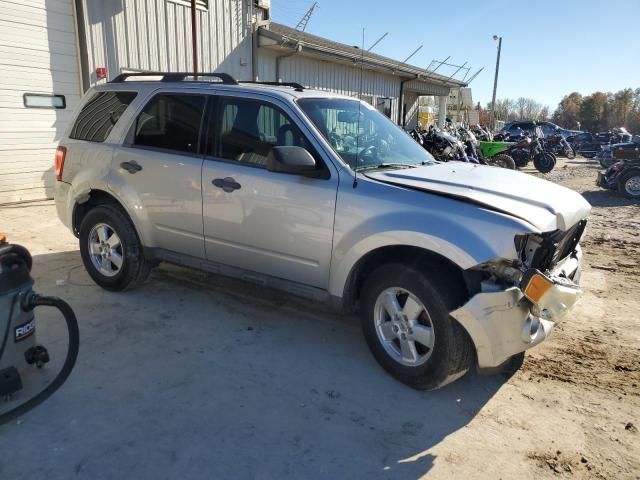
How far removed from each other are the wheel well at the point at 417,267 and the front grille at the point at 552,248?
1.55ft

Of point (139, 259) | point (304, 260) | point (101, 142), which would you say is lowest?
point (139, 259)

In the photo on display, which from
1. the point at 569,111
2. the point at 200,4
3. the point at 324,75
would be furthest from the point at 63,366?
the point at 569,111

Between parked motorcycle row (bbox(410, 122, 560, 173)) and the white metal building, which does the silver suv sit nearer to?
the white metal building

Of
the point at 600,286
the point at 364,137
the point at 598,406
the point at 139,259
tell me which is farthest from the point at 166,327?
the point at 600,286

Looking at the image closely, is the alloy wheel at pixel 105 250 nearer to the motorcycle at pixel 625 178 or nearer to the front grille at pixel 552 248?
the front grille at pixel 552 248

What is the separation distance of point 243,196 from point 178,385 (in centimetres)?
148

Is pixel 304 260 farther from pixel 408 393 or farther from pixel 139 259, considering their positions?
pixel 139 259

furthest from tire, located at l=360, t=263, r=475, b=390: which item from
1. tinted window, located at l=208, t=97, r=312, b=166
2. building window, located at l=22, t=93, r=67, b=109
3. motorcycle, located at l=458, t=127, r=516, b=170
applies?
motorcycle, located at l=458, t=127, r=516, b=170

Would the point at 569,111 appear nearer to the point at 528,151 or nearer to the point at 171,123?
the point at 528,151

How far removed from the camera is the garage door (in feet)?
26.4

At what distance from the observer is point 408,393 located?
10.7 feet

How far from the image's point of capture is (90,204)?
192 inches

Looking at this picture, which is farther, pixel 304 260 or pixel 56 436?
pixel 304 260

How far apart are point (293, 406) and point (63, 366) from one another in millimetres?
1558
